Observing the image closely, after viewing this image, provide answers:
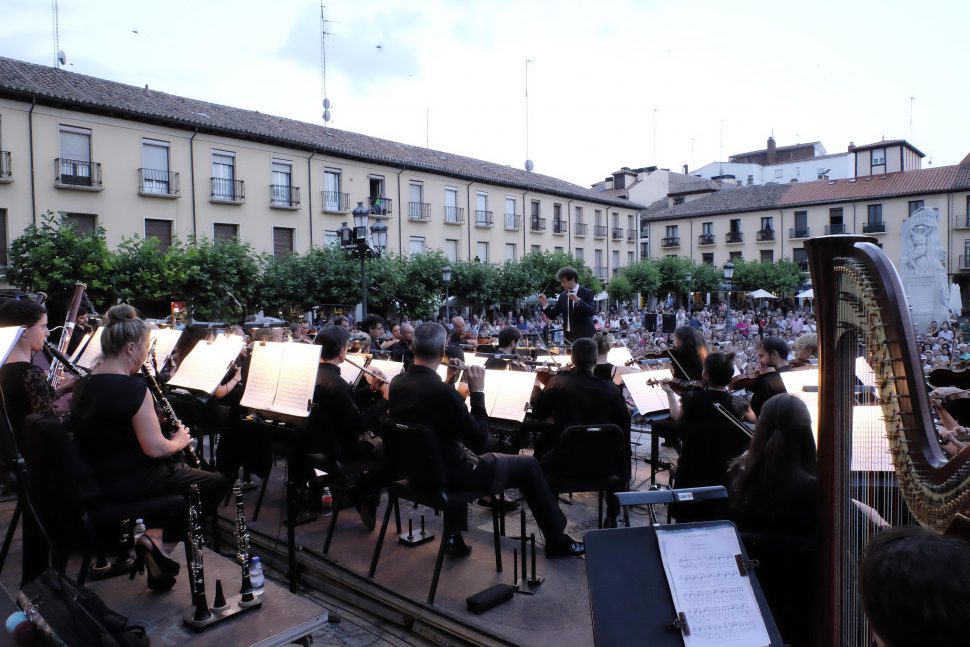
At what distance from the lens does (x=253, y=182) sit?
976 inches

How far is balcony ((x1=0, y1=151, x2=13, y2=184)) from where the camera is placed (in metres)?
18.7

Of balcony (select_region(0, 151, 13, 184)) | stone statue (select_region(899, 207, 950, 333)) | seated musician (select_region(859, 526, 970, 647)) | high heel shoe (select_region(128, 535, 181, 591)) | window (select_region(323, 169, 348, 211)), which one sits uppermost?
window (select_region(323, 169, 348, 211))

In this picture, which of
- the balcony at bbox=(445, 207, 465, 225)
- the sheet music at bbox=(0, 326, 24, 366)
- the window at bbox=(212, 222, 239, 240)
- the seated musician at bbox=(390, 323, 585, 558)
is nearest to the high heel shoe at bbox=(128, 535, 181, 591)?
the sheet music at bbox=(0, 326, 24, 366)

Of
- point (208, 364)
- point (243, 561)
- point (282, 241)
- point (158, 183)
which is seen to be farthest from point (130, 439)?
point (282, 241)

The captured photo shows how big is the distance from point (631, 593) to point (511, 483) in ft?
6.51

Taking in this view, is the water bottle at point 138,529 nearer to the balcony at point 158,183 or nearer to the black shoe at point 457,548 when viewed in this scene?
the black shoe at point 457,548

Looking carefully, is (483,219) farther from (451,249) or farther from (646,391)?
(646,391)

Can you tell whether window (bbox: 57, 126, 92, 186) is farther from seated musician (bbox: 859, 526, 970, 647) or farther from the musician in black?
seated musician (bbox: 859, 526, 970, 647)

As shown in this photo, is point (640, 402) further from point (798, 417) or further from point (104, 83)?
point (104, 83)

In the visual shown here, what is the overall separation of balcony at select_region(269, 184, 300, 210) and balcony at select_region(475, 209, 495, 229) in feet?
32.3

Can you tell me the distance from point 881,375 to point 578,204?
1536 inches

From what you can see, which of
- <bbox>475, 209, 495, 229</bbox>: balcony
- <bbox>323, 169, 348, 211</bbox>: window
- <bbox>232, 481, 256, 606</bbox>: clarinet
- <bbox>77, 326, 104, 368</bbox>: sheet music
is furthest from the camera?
<bbox>475, 209, 495, 229</bbox>: balcony

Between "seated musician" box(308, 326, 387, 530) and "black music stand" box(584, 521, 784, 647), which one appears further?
"seated musician" box(308, 326, 387, 530)

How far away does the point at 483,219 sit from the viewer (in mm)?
33594
